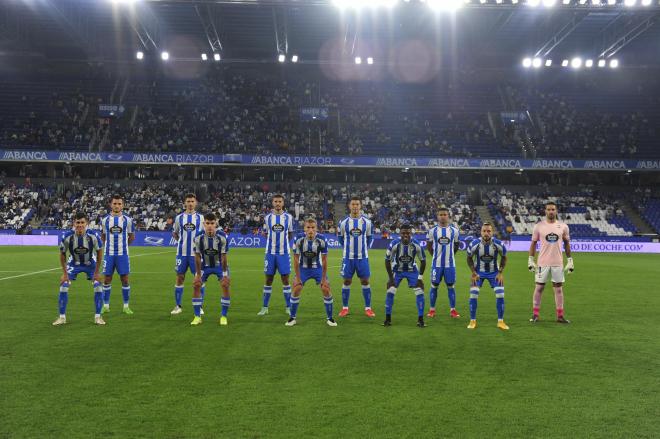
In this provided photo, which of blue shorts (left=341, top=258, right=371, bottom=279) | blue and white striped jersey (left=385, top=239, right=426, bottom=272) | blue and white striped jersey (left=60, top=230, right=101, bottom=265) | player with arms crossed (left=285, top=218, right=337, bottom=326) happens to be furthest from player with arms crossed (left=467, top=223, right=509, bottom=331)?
blue and white striped jersey (left=60, top=230, right=101, bottom=265)

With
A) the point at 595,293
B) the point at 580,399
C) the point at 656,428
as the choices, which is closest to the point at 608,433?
the point at 656,428

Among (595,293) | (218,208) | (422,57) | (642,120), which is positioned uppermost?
(422,57)

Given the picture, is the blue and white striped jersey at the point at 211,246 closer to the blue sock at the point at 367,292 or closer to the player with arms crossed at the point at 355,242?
the player with arms crossed at the point at 355,242

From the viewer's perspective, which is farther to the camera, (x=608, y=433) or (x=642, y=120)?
(x=642, y=120)

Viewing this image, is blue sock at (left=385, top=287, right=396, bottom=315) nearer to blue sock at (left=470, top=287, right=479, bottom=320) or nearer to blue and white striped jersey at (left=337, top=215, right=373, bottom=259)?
blue and white striped jersey at (left=337, top=215, right=373, bottom=259)

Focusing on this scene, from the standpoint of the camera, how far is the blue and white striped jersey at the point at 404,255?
986 centimetres

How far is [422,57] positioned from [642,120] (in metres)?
20.7

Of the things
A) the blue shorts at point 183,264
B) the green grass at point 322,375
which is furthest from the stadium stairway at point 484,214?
the blue shorts at point 183,264

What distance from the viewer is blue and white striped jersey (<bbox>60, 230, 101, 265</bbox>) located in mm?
9938

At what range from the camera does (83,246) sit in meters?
9.98

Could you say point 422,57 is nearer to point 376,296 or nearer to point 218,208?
point 218,208

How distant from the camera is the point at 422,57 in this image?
49219 mm

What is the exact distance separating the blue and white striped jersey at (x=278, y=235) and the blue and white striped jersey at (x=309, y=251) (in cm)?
34

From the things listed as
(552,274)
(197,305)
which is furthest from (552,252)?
(197,305)
